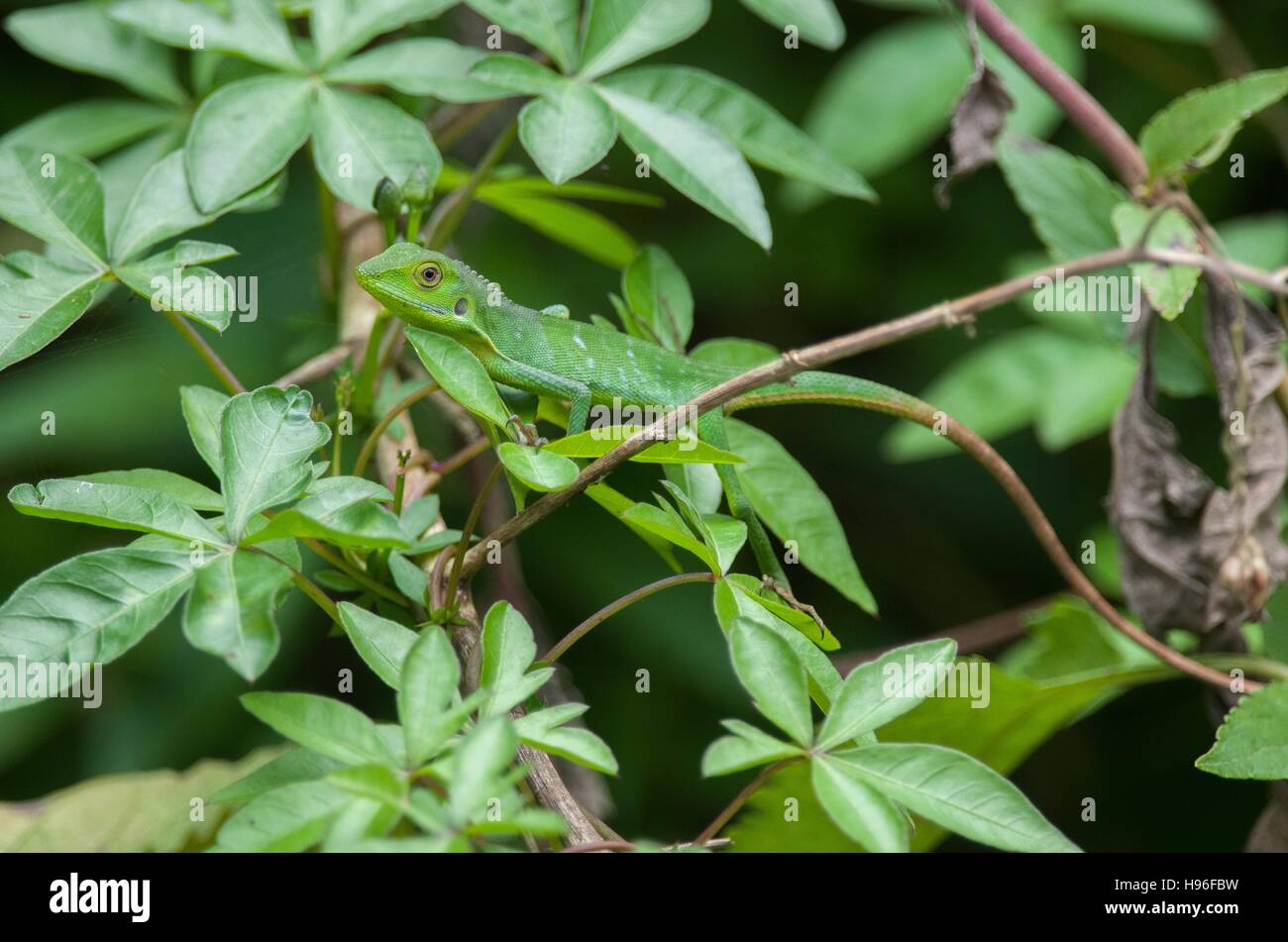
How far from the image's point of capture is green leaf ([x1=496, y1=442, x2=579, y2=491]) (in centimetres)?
148

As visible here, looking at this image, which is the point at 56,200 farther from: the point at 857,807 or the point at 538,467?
the point at 857,807

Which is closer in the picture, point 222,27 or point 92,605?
point 92,605

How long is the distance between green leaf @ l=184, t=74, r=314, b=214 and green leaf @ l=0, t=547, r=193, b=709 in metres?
0.80

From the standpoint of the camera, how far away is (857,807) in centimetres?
136

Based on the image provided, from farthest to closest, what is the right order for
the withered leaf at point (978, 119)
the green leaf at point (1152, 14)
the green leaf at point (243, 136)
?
the green leaf at point (1152, 14) → the withered leaf at point (978, 119) → the green leaf at point (243, 136)

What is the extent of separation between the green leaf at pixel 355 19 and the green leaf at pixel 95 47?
824 millimetres

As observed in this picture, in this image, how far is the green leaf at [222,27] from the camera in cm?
217

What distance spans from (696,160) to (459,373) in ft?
2.59

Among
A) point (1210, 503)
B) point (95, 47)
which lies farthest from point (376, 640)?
point (95, 47)

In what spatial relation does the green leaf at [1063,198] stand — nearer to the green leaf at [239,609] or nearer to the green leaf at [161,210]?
the green leaf at [161,210]

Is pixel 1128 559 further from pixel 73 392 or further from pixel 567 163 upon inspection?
pixel 73 392

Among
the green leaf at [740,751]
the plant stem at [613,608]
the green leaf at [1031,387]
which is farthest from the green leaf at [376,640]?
the green leaf at [1031,387]

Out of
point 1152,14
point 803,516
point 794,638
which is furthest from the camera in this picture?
point 1152,14

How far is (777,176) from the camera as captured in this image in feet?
15.8
